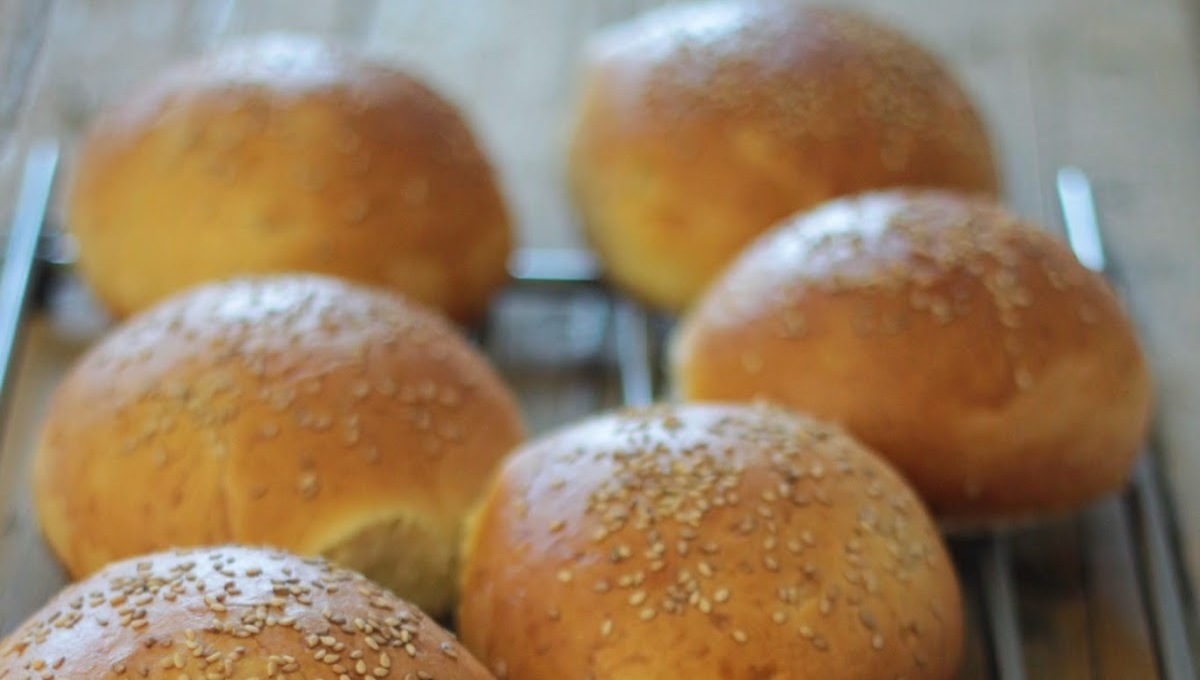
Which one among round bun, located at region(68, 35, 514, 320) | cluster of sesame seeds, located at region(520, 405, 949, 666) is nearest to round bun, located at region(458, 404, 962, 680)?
cluster of sesame seeds, located at region(520, 405, 949, 666)

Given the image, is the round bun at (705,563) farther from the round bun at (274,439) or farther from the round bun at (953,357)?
the round bun at (953,357)

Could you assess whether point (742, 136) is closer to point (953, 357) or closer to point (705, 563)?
point (953, 357)

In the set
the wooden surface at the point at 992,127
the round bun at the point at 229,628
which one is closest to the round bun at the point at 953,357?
the wooden surface at the point at 992,127

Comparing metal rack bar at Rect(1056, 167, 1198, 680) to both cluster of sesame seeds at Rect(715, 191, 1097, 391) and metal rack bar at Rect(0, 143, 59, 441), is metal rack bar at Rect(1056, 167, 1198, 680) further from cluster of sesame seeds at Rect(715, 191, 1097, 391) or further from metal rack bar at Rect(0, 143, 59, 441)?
metal rack bar at Rect(0, 143, 59, 441)

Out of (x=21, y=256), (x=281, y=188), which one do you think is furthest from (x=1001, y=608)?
(x=21, y=256)

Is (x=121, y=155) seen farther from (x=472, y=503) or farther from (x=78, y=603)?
(x=78, y=603)

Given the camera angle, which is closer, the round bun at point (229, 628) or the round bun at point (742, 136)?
the round bun at point (229, 628)

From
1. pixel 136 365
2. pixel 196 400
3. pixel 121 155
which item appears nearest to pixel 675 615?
pixel 196 400
